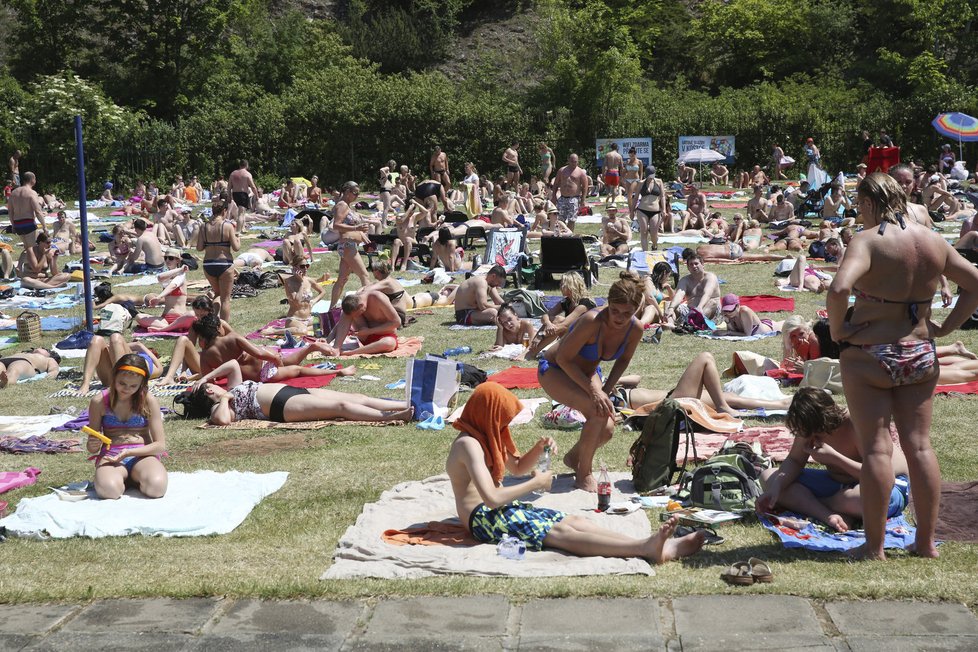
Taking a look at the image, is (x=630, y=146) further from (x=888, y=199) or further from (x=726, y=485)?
(x=888, y=199)

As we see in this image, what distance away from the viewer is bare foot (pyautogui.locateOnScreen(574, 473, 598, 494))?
6344 mm

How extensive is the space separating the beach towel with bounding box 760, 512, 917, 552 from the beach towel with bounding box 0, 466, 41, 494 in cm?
474

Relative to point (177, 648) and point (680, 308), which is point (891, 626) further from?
point (680, 308)

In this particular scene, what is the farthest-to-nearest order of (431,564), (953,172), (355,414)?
1. (953,172)
2. (355,414)
3. (431,564)

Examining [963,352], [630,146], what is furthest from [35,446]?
[630,146]

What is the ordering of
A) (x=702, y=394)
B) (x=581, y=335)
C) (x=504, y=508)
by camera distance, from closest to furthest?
(x=504, y=508), (x=581, y=335), (x=702, y=394)

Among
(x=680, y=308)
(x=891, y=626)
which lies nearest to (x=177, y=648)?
(x=891, y=626)

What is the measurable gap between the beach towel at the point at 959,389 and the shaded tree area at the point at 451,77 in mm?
26043

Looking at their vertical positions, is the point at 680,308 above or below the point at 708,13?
below

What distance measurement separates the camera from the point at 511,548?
527cm

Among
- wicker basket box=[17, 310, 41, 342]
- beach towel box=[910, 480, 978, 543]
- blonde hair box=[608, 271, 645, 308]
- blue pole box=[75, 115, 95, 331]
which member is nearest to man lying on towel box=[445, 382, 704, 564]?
blonde hair box=[608, 271, 645, 308]

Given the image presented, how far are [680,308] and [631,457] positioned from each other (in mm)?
5768

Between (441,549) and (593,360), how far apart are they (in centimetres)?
152

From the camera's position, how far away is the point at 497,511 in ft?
17.9
